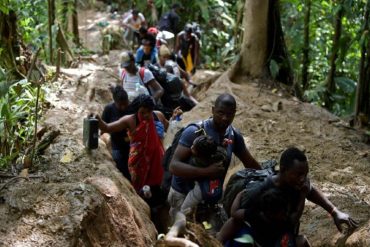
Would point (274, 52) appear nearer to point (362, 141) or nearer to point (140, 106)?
point (362, 141)

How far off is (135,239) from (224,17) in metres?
15.6

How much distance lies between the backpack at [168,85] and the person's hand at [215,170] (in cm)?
391

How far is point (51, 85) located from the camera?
8609 mm

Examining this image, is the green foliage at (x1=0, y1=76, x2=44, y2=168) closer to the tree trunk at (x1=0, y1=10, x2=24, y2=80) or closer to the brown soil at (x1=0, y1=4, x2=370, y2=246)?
the brown soil at (x1=0, y1=4, x2=370, y2=246)

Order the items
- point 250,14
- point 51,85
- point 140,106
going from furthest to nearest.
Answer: point 250,14 < point 51,85 < point 140,106

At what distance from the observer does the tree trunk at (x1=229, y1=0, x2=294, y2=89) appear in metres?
10.5

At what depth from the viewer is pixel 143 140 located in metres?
5.79

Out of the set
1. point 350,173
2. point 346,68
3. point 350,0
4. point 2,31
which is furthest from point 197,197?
point 346,68

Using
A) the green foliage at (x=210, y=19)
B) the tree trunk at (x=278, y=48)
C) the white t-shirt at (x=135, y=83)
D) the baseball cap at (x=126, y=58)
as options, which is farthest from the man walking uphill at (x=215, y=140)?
the green foliage at (x=210, y=19)

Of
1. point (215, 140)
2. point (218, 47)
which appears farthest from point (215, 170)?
point (218, 47)

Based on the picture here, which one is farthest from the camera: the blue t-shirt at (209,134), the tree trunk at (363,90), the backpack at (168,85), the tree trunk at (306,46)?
the tree trunk at (306,46)

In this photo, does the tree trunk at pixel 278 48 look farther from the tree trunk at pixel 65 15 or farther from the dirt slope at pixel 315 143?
the tree trunk at pixel 65 15

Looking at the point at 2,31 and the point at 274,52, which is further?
the point at 274,52

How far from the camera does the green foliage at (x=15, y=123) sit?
485 centimetres
